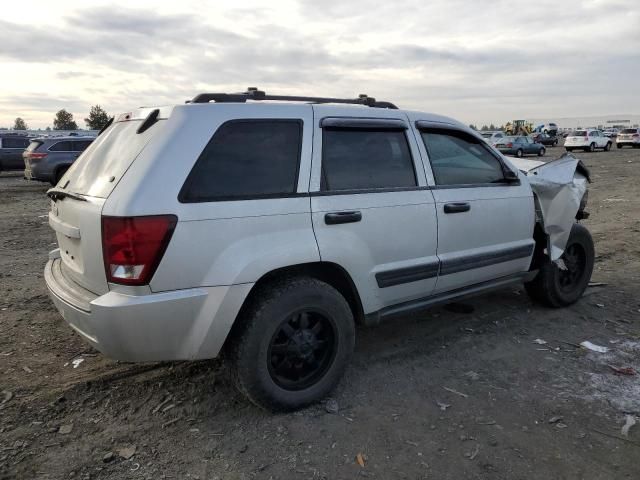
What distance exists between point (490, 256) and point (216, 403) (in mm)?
2415

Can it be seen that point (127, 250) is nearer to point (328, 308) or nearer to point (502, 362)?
point (328, 308)

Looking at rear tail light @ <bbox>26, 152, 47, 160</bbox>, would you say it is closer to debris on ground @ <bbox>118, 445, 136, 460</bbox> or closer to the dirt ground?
the dirt ground

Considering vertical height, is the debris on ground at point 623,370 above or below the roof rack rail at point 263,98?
below

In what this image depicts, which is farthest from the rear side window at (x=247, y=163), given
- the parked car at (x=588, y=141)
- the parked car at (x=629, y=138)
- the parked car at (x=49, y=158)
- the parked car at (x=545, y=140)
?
the parked car at (x=545, y=140)

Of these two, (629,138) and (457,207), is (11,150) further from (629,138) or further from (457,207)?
(629,138)

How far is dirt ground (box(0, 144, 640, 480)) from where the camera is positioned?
2711 mm

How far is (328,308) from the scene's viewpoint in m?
3.21

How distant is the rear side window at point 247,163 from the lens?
283cm

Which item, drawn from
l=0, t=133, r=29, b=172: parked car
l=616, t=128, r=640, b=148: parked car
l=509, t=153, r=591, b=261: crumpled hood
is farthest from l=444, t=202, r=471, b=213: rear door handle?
l=616, t=128, r=640, b=148: parked car

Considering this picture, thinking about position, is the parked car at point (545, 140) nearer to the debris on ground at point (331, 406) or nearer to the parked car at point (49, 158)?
the parked car at point (49, 158)

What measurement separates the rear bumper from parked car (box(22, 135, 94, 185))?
15082 millimetres

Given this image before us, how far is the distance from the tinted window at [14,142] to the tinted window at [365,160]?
22.6m

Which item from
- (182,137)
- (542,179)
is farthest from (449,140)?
(182,137)

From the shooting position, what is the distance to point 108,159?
10.1 feet
